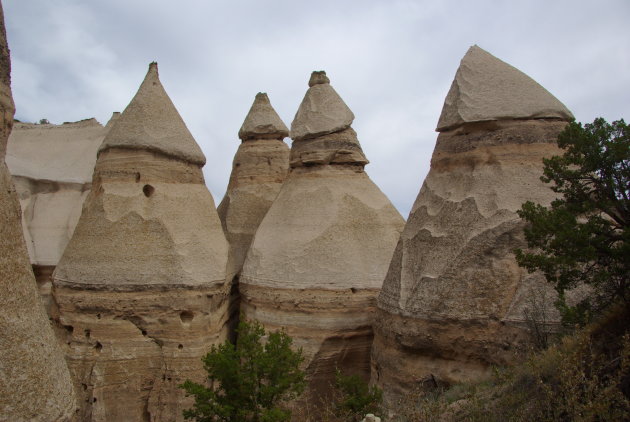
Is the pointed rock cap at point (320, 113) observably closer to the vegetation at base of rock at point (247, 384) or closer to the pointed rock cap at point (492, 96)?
the pointed rock cap at point (492, 96)

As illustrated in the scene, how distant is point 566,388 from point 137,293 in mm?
7555

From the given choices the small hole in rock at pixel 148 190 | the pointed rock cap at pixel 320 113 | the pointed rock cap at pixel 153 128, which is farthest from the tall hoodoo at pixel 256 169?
the small hole in rock at pixel 148 190

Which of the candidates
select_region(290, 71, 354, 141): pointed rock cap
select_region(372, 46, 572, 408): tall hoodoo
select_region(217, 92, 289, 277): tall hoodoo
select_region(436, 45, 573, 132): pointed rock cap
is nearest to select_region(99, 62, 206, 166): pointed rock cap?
select_region(290, 71, 354, 141): pointed rock cap

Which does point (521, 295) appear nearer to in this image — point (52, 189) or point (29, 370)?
point (29, 370)

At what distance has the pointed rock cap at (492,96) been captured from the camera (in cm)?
820

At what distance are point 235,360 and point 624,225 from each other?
220 inches

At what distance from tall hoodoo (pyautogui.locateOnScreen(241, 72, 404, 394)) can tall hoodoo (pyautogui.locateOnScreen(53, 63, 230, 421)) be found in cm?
111

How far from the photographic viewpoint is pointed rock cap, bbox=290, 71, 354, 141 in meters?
12.7

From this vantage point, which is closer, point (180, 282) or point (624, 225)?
point (624, 225)

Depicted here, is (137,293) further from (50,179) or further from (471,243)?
(50,179)

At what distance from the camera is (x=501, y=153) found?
8.12 metres

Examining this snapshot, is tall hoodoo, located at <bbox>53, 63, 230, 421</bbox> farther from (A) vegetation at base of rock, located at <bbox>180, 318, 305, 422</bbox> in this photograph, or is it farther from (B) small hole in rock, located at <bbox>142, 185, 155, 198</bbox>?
(A) vegetation at base of rock, located at <bbox>180, 318, 305, 422</bbox>

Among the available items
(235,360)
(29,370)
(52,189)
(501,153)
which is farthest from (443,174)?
(52,189)

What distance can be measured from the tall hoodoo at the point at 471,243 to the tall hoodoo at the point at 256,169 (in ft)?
22.0
